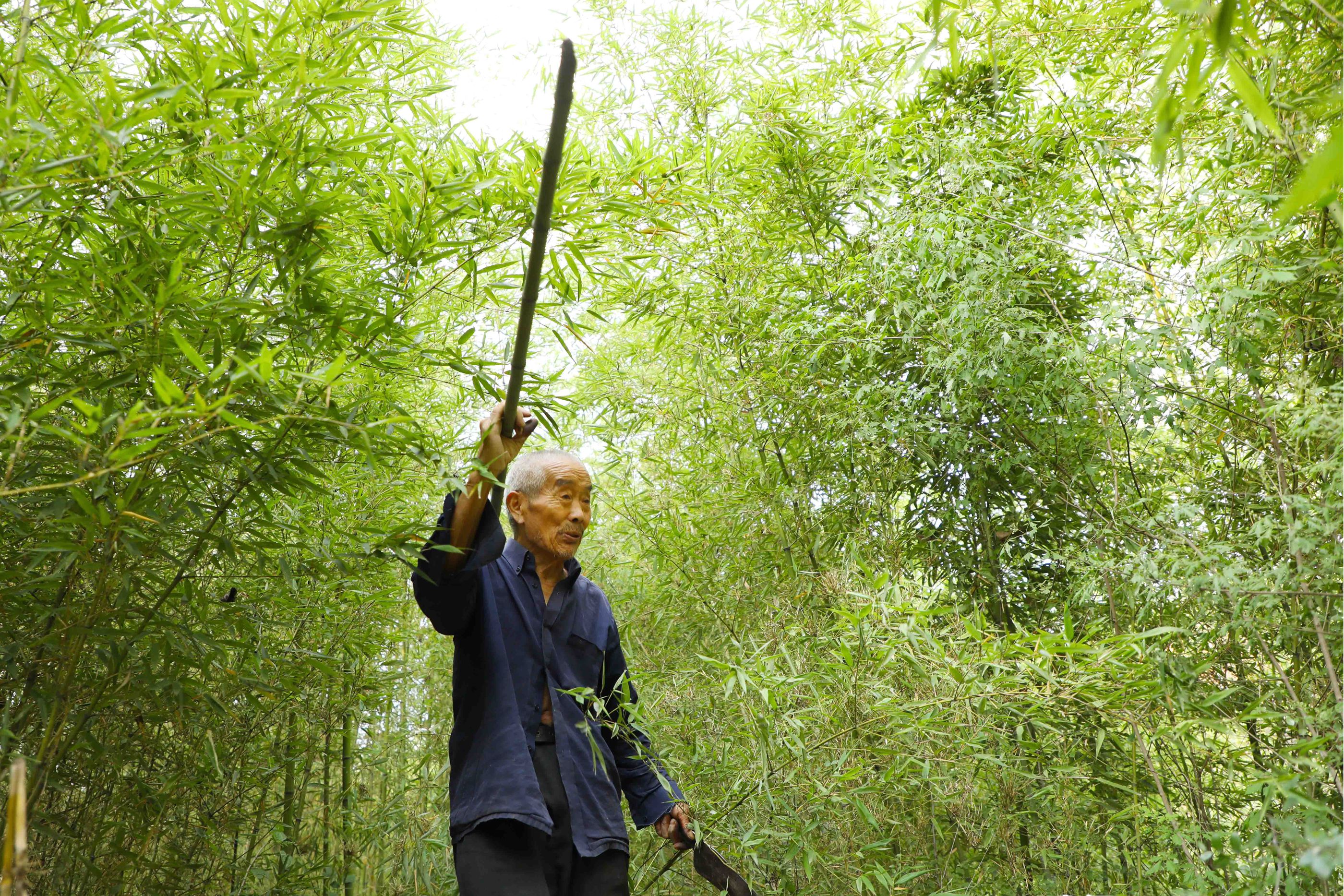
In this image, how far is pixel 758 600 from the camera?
2.97 metres

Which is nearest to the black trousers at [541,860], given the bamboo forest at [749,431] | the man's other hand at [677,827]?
the man's other hand at [677,827]

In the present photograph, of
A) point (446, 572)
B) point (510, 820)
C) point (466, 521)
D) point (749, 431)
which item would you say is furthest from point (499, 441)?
point (749, 431)

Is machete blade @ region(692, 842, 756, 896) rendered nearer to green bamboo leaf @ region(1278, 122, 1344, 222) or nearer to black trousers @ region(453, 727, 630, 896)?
black trousers @ region(453, 727, 630, 896)

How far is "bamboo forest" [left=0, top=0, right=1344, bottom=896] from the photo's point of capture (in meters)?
1.91

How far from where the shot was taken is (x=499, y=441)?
197 cm

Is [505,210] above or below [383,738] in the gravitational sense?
above

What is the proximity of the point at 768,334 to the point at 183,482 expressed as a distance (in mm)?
1677

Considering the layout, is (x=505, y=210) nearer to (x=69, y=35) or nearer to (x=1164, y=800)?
(x=69, y=35)

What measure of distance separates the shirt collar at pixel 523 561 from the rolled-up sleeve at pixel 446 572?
11.4 inches

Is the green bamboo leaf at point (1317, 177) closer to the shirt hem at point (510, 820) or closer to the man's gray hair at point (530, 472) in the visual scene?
the shirt hem at point (510, 820)

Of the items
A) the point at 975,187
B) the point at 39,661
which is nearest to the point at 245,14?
the point at 39,661

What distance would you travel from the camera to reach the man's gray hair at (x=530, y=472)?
2.48 metres

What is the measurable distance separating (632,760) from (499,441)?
1.00 meters

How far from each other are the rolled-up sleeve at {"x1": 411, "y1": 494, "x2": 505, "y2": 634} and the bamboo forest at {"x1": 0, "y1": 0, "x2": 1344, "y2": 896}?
0.04 meters
